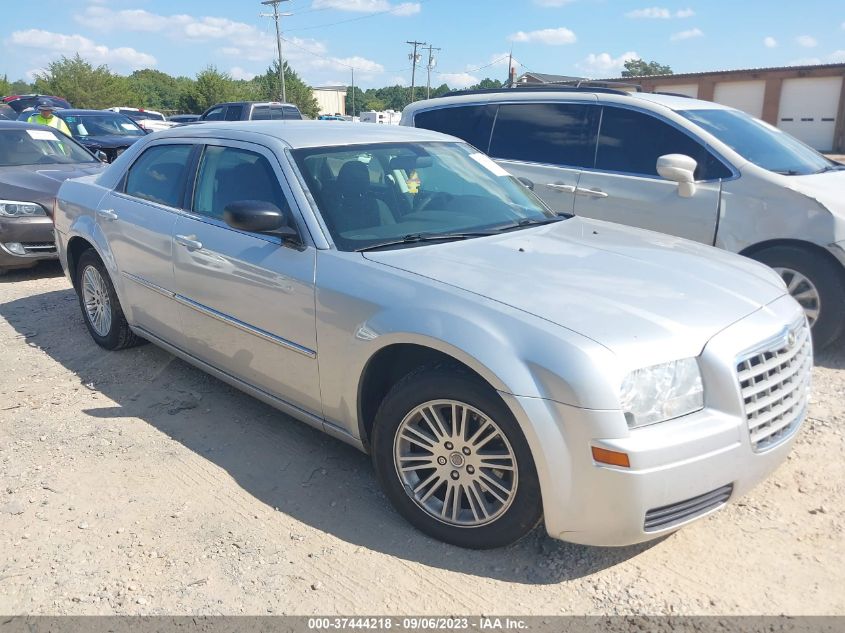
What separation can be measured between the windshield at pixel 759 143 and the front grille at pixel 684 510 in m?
3.51

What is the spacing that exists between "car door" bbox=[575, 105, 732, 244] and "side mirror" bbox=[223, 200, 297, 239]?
10.7ft

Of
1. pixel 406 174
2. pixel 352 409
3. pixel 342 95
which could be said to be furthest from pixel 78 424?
pixel 342 95

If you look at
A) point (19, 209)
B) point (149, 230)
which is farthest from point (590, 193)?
point (19, 209)

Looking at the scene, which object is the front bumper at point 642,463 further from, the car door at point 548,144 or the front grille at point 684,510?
the car door at point 548,144

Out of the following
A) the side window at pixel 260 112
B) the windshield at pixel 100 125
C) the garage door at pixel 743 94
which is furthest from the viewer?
the garage door at pixel 743 94

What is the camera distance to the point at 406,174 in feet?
12.6

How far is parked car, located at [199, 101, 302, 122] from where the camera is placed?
18625 millimetres

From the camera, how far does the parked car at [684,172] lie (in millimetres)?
4977

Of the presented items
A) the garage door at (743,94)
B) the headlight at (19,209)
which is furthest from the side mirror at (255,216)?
the garage door at (743,94)

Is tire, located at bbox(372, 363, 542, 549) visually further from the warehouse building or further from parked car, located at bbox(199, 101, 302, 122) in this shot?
the warehouse building

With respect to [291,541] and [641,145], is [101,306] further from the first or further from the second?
[641,145]

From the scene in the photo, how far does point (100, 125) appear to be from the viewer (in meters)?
15.0

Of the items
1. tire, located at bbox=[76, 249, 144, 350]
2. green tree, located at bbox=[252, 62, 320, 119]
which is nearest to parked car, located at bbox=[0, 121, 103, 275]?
tire, located at bbox=[76, 249, 144, 350]

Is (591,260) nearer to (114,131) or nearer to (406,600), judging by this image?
(406,600)
